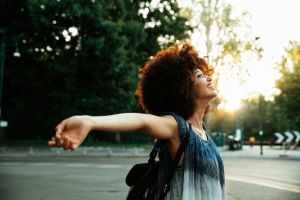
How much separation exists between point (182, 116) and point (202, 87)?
0.20 m

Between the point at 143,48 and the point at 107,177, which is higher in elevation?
the point at 143,48

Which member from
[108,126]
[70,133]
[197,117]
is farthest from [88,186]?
[70,133]

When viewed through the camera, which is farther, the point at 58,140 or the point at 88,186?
the point at 88,186

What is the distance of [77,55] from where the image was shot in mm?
30672

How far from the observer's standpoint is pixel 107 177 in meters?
13.9

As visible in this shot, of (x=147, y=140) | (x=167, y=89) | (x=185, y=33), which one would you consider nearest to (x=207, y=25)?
(x=185, y=33)

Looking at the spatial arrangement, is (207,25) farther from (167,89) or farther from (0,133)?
(167,89)

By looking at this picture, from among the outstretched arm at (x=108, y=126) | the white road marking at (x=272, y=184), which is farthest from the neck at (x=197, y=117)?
the white road marking at (x=272, y=184)

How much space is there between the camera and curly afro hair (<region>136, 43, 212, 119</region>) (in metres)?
2.58

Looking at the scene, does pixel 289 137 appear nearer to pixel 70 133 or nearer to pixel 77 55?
pixel 77 55

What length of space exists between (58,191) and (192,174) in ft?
27.7

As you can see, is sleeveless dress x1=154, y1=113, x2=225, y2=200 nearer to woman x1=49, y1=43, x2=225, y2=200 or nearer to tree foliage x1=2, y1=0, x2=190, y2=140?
woman x1=49, y1=43, x2=225, y2=200

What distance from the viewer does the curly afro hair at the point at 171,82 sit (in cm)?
258

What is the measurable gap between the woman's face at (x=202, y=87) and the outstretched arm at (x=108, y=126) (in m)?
0.35
